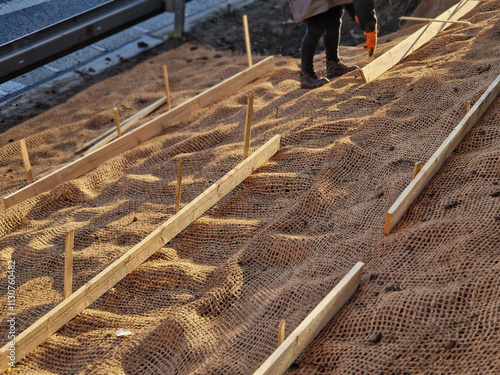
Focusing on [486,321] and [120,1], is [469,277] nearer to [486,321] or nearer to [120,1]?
[486,321]

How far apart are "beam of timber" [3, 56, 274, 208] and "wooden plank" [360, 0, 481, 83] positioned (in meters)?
1.65

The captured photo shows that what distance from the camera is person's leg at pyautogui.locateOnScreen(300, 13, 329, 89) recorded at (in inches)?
201

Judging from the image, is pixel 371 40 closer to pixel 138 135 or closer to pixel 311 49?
pixel 311 49

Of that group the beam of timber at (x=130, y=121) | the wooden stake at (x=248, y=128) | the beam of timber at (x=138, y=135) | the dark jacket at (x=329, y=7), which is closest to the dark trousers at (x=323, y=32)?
the dark jacket at (x=329, y=7)

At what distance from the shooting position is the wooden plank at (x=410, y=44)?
5.19 m

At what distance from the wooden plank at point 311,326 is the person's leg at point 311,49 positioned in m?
2.90

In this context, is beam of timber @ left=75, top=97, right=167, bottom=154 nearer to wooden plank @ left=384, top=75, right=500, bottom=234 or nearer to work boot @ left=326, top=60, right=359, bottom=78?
work boot @ left=326, top=60, right=359, bottom=78

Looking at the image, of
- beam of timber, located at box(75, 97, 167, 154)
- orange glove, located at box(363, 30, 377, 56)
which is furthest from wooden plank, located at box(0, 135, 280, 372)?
beam of timber, located at box(75, 97, 167, 154)

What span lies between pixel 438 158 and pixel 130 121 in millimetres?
3370

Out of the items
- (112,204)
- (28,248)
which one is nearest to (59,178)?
(112,204)

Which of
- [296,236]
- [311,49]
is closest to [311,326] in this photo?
[296,236]

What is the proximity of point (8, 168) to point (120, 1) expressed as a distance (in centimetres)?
301

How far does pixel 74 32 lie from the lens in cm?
652

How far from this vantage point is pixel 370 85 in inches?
202
